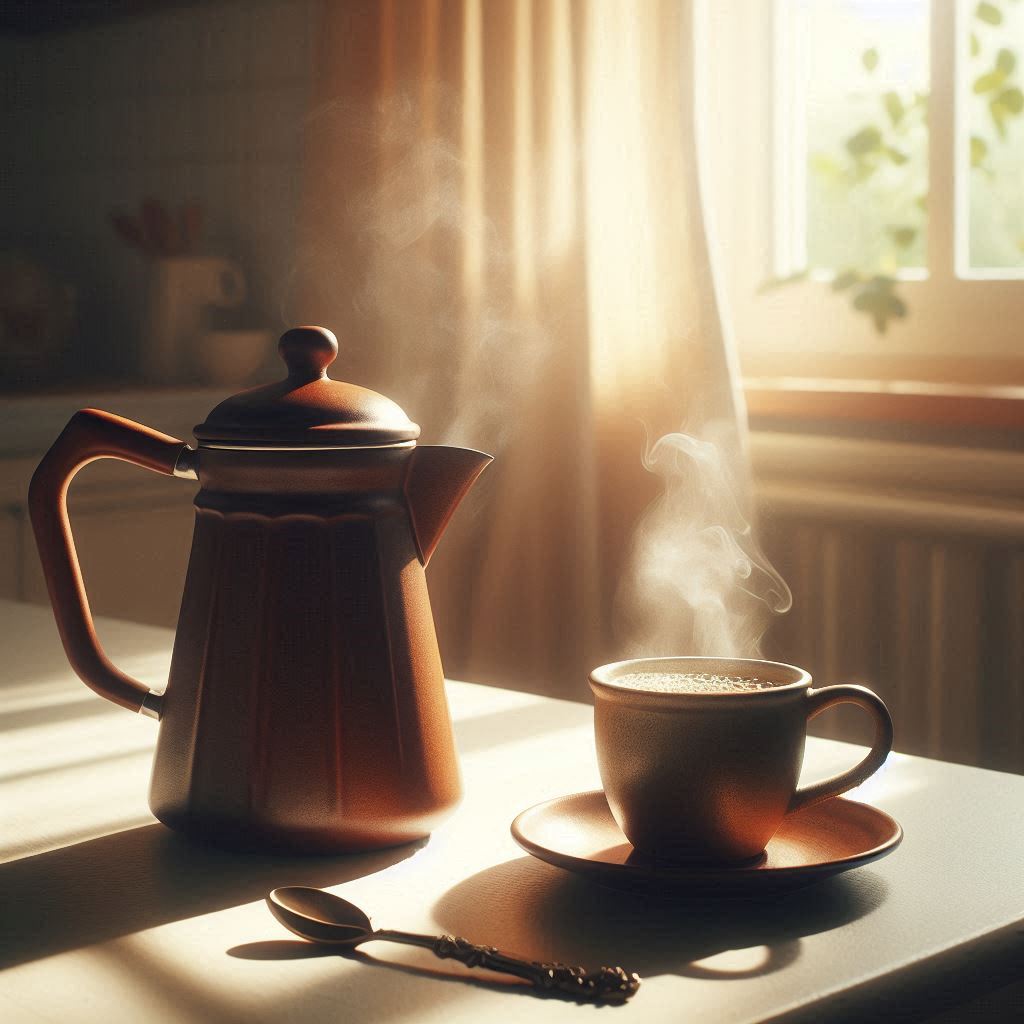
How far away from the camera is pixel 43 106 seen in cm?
306

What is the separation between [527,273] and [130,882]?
1.54 m

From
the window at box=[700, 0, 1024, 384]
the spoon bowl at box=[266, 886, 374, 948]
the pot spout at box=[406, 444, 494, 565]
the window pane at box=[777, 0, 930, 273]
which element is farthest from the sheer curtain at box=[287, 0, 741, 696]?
the spoon bowl at box=[266, 886, 374, 948]

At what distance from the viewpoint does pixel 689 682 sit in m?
0.65

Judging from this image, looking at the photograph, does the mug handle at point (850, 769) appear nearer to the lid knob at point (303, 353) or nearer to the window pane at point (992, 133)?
the lid knob at point (303, 353)

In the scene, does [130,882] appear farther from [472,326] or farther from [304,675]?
[472,326]

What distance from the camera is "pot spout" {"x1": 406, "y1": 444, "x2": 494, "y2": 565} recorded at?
670 millimetres

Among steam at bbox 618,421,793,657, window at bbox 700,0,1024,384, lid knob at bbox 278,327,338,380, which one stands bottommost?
steam at bbox 618,421,793,657

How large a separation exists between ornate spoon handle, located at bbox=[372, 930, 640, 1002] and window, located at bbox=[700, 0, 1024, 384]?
4.96 ft

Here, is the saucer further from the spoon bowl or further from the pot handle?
the pot handle

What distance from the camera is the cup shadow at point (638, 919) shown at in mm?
523

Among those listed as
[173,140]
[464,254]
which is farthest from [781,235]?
[173,140]

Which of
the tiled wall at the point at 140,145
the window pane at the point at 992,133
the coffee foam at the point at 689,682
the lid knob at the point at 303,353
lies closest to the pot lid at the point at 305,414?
the lid knob at the point at 303,353

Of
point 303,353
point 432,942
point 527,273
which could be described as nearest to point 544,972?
point 432,942

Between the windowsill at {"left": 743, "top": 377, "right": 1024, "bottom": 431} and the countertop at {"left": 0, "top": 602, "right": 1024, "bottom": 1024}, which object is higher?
the windowsill at {"left": 743, "top": 377, "right": 1024, "bottom": 431}
